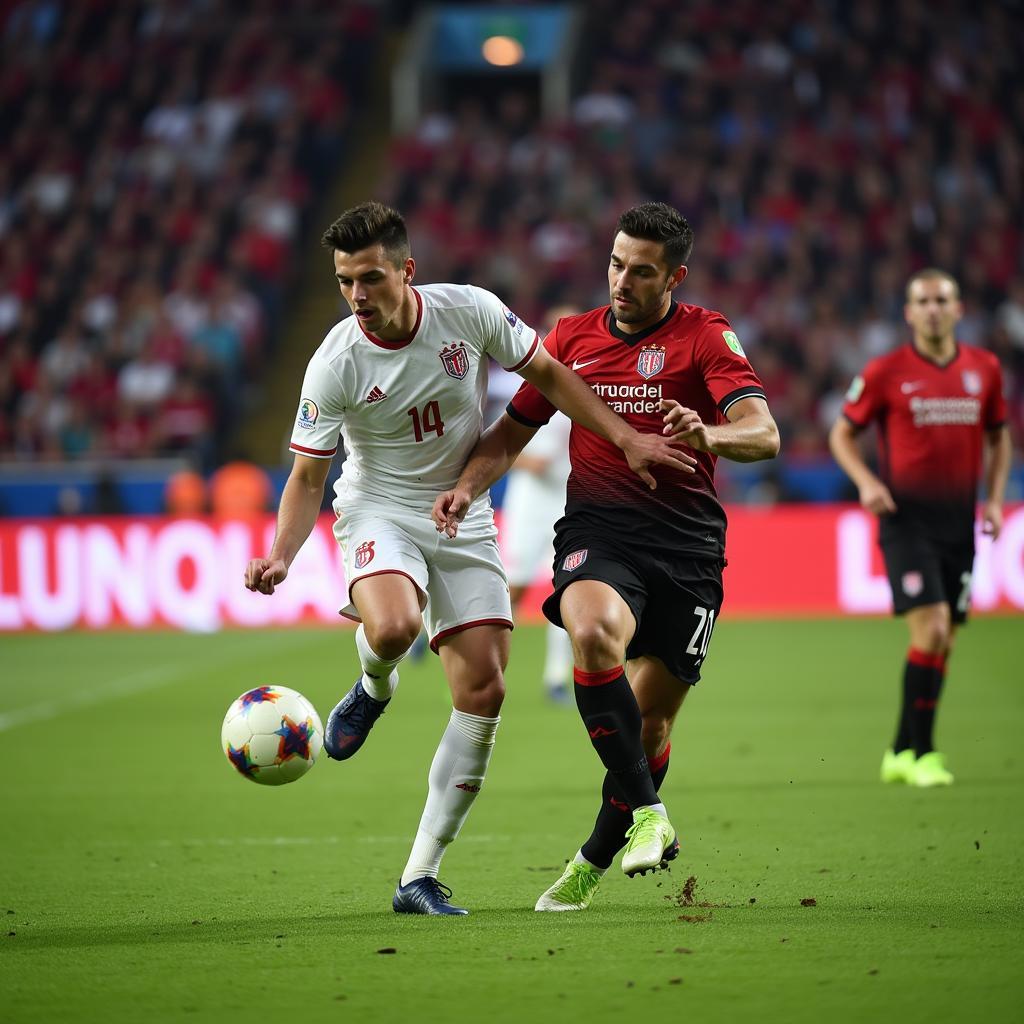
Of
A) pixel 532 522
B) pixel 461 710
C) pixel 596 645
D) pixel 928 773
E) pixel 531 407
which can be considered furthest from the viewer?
pixel 532 522

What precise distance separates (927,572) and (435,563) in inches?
126

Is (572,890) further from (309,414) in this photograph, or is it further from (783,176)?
(783,176)

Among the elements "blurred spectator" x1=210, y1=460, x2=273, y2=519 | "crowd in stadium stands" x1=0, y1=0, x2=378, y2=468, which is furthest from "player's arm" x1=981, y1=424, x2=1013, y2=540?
"crowd in stadium stands" x1=0, y1=0, x2=378, y2=468

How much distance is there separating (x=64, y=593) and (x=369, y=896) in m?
12.2

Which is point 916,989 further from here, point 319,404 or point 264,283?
point 264,283

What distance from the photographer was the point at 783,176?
863 inches

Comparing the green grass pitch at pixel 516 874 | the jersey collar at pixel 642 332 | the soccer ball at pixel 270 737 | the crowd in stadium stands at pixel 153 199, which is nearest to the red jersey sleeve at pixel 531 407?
the jersey collar at pixel 642 332

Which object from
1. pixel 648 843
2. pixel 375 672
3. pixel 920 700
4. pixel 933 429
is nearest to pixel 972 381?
pixel 933 429

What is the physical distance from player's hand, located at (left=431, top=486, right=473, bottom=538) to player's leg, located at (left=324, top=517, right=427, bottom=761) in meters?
0.18

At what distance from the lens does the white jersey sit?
546cm

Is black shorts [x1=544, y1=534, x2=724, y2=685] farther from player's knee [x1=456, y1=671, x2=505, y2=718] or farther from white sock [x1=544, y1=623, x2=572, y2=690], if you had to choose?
white sock [x1=544, y1=623, x2=572, y2=690]

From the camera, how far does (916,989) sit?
13.1 feet

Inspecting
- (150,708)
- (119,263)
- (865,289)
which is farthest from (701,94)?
(150,708)

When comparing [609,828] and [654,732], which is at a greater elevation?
[654,732]
